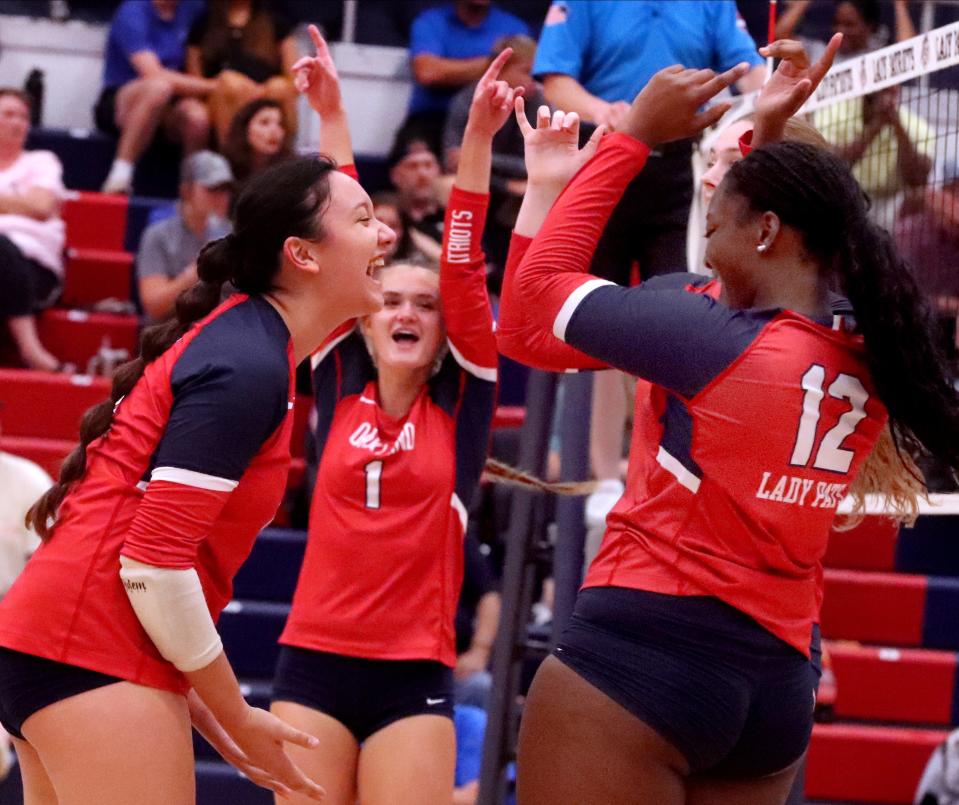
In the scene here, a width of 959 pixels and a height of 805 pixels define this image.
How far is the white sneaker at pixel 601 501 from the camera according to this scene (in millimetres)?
4289

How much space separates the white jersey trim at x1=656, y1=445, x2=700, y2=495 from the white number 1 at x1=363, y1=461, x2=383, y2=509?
133cm

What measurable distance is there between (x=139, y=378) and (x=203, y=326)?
15 centimetres

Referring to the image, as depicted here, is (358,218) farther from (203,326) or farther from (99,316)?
(99,316)

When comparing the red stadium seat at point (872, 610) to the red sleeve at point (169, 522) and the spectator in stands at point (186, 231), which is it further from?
the red sleeve at point (169, 522)

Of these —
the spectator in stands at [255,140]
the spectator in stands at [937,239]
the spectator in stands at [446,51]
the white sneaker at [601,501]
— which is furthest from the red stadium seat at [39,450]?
the spectator in stands at [937,239]

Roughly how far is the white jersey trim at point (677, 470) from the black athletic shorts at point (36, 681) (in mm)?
903

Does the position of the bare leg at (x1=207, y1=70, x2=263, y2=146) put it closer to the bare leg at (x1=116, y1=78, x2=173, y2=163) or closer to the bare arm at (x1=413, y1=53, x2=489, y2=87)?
the bare leg at (x1=116, y1=78, x2=173, y2=163)

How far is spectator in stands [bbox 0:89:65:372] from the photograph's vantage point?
22.4 ft

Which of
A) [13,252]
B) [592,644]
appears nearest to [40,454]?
[13,252]

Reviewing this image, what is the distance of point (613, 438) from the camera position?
4.66 m

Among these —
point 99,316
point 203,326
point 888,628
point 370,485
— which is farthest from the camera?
point 99,316

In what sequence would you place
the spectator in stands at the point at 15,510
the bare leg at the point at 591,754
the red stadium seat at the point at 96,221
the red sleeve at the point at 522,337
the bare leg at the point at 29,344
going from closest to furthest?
the bare leg at the point at 591,754 < the red sleeve at the point at 522,337 < the spectator in stands at the point at 15,510 < the bare leg at the point at 29,344 < the red stadium seat at the point at 96,221

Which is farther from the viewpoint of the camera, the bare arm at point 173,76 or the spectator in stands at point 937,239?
the bare arm at point 173,76

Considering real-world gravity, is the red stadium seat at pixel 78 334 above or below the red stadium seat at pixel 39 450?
above
